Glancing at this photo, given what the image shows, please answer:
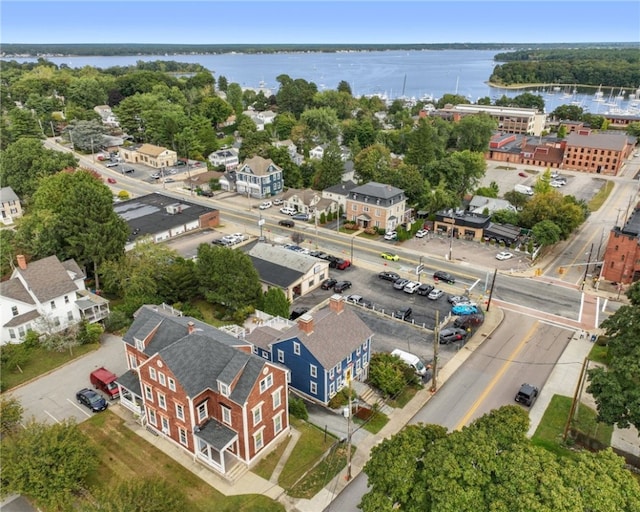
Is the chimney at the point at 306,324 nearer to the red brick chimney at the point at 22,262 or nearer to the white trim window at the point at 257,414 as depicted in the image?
the white trim window at the point at 257,414

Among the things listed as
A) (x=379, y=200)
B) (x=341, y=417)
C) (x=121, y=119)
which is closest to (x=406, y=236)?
(x=379, y=200)

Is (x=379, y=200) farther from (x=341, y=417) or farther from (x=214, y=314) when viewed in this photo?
(x=341, y=417)

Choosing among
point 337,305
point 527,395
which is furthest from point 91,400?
point 527,395

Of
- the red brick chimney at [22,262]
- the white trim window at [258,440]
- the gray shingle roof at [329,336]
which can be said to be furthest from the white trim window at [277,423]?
the red brick chimney at [22,262]

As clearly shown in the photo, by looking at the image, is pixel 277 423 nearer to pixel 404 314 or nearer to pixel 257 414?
pixel 257 414

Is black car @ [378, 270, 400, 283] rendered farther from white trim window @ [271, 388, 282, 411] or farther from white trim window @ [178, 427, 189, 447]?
white trim window @ [178, 427, 189, 447]

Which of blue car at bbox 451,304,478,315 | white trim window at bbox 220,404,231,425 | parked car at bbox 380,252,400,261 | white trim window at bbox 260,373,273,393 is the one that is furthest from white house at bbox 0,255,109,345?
blue car at bbox 451,304,478,315
